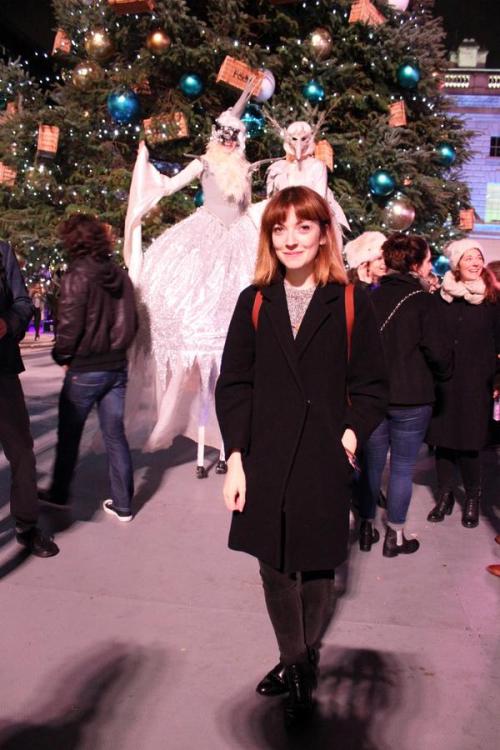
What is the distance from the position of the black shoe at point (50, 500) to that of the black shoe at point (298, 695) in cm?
261

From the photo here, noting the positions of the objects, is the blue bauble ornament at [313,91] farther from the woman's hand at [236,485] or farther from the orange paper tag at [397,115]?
the woman's hand at [236,485]

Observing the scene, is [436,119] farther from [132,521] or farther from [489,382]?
[132,521]

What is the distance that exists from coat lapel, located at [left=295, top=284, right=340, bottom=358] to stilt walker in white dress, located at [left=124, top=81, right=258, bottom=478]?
2.98m

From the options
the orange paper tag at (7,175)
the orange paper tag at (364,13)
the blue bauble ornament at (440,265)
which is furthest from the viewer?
the blue bauble ornament at (440,265)

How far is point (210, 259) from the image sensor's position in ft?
17.4

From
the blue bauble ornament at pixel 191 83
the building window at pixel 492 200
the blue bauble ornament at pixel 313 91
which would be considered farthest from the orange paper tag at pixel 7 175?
the building window at pixel 492 200

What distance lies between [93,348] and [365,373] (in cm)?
231

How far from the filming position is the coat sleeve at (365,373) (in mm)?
2256

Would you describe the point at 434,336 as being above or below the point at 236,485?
above

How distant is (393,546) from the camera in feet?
12.8

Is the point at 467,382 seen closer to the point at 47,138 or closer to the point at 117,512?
the point at 117,512

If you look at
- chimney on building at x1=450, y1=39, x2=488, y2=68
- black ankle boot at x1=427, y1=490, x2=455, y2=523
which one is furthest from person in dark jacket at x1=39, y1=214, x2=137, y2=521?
chimney on building at x1=450, y1=39, x2=488, y2=68

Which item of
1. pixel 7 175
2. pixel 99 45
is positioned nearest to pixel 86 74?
pixel 99 45

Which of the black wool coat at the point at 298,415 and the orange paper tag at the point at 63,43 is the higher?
the orange paper tag at the point at 63,43
